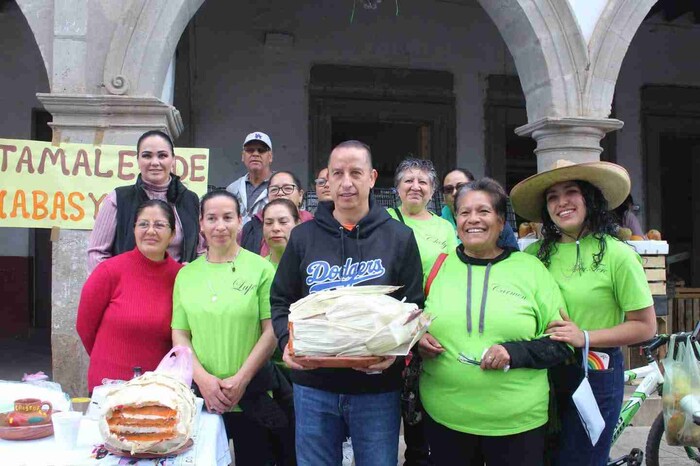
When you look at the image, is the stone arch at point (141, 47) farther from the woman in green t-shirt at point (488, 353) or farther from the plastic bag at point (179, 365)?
the woman in green t-shirt at point (488, 353)

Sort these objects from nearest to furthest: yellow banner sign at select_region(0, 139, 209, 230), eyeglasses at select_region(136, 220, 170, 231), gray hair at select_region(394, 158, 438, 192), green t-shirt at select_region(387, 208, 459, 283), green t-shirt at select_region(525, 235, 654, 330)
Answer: green t-shirt at select_region(525, 235, 654, 330), eyeglasses at select_region(136, 220, 170, 231), green t-shirt at select_region(387, 208, 459, 283), gray hair at select_region(394, 158, 438, 192), yellow banner sign at select_region(0, 139, 209, 230)

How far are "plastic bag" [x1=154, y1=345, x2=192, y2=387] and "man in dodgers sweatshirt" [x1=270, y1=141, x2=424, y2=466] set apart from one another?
363 millimetres

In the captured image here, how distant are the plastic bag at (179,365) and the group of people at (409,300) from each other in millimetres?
214

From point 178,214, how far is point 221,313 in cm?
89

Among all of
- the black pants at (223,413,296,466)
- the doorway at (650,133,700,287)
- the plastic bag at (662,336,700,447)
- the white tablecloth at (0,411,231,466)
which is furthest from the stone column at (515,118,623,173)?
the doorway at (650,133,700,287)

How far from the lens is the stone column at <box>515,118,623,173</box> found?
5438mm

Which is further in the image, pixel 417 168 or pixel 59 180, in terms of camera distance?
pixel 59 180

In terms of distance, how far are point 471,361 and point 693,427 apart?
6.59 ft

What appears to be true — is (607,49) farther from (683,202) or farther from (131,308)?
(683,202)

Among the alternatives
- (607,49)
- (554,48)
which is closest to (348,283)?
(554,48)

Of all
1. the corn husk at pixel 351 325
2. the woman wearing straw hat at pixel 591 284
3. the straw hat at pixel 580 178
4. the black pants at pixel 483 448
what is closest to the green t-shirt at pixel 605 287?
the woman wearing straw hat at pixel 591 284

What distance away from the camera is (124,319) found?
2.80 m

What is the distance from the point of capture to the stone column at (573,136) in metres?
5.44

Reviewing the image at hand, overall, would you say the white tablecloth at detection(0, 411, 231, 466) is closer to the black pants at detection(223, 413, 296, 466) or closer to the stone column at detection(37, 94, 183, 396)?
the black pants at detection(223, 413, 296, 466)
